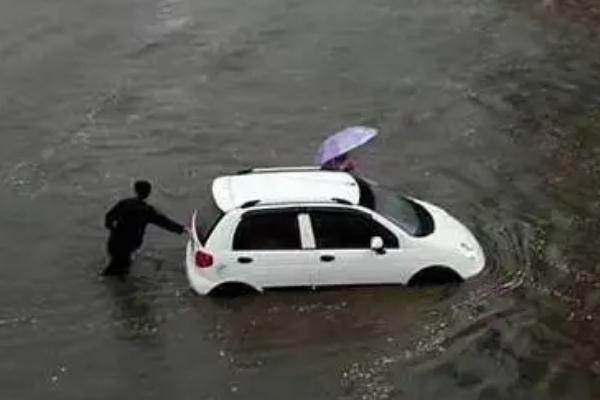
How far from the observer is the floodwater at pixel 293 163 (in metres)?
15.9

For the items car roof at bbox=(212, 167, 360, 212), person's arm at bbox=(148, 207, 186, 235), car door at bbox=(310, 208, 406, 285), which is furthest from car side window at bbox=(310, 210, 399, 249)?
person's arm at bbox=(148, 207, 186, 235)

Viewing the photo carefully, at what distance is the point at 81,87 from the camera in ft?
84.2

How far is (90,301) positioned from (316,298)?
3.19 m

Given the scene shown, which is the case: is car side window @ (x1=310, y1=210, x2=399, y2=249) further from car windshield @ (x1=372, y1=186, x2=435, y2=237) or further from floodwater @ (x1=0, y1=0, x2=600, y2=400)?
floodwater @ (x1=0, y1=0, x2=600, y2=400)

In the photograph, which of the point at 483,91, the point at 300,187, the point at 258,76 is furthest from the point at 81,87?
the point at 300,187

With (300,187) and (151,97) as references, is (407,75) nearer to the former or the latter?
(151,97)

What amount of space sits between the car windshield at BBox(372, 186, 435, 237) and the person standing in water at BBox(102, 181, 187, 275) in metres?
2.82

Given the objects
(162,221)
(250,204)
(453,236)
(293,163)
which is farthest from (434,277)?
(293,163)

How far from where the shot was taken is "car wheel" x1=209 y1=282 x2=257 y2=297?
16922mm

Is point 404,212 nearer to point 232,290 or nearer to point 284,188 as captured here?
point 284,188

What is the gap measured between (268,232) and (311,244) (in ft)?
1.99

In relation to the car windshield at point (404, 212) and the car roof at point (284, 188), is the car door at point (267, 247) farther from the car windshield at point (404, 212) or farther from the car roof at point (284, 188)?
the car windshield at point (404, 212)

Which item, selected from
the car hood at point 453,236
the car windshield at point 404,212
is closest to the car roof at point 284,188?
the car windshield at point 404,212

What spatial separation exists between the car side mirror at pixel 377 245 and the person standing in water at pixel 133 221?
2.73 metres
